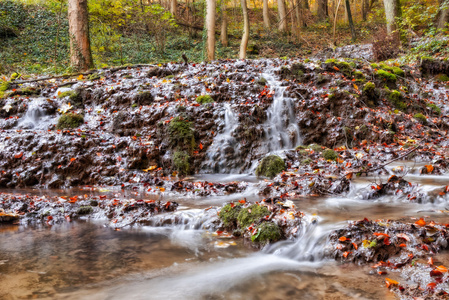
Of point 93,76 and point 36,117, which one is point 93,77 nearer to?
point 93,76

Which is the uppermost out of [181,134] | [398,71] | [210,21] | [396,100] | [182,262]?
[210,21]

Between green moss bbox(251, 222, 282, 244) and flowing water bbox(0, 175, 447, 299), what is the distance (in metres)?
0.10

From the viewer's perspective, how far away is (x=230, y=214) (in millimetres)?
4562

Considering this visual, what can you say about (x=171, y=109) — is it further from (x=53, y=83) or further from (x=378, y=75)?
(x=378, y=75)

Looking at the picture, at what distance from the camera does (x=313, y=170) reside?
673cm

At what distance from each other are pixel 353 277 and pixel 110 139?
715 cm

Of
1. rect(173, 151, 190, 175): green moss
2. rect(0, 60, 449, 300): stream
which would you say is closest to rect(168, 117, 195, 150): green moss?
rect(0, 60, 449, 300): stream

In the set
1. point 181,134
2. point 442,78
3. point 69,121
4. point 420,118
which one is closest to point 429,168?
point 420,118

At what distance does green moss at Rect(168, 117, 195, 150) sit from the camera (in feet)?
27.2

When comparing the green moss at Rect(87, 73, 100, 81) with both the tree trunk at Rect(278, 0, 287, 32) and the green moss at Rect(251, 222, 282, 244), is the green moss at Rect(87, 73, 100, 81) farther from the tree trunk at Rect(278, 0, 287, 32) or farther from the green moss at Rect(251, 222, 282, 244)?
the tree trunk at Rect(278, 0, 287, 32)

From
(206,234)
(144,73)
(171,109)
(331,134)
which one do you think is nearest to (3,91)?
(144,73)

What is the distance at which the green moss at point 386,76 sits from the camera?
10.7 m

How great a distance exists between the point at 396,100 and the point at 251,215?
8.25 metres

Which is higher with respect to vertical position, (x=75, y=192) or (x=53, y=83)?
(x=53, y=83)
